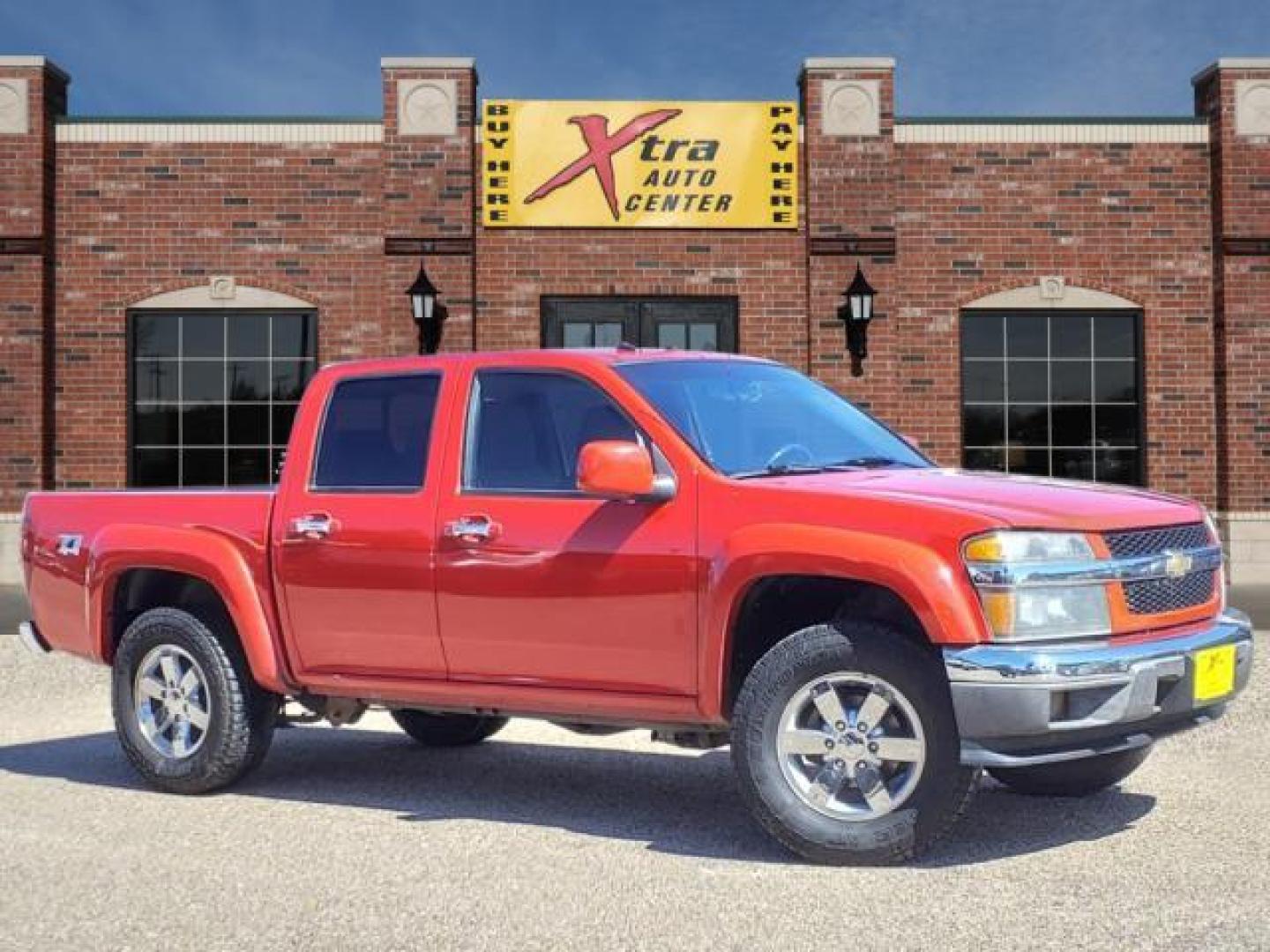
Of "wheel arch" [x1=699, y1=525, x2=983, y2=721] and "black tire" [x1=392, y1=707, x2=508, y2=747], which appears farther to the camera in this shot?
"black tire" [x1=392, y1=707, x2=508, y2=747]

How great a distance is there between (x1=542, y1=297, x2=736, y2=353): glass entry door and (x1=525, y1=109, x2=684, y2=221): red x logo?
4.43ft

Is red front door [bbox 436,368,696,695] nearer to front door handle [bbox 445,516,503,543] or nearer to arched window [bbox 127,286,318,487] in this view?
front door handle [bbox 445,516,503,543]

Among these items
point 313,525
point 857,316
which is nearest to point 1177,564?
point 313,525

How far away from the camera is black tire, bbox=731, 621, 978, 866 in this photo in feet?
17.6

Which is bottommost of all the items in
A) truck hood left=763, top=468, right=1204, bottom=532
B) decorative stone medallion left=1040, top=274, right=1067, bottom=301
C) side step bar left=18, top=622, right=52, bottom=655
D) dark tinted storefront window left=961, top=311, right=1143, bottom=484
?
side step bar left=18, top=622, right=52, bottom=655

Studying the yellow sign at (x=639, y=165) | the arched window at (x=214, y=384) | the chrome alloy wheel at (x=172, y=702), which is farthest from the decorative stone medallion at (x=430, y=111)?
the chrome alloy wheel at (x=172, y=702)

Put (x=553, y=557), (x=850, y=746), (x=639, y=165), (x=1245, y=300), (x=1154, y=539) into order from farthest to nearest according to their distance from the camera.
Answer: (x=1245, y=300)
(x=639, y=165)
(x=553, y=557)
(x=1154, y=539)
(x=850, y=746)

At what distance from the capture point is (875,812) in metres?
5.46

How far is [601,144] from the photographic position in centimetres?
1895

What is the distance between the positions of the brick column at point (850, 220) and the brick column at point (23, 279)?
895cm

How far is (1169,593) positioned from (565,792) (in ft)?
8.98

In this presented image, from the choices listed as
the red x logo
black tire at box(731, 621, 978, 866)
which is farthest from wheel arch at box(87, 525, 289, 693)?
the red x logo

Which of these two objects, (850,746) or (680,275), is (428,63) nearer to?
(680,275)

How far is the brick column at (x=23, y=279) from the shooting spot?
62.1 ft
